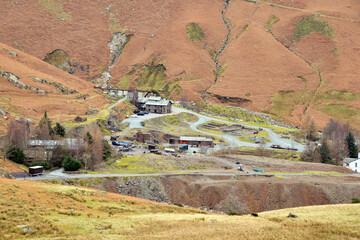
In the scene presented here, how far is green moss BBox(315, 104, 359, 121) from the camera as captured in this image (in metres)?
144

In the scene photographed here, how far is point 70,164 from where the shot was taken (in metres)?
60.7

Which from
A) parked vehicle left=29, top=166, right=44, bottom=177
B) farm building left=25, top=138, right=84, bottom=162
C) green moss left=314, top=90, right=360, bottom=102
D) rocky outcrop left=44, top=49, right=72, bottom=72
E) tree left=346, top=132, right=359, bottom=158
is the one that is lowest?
parked vehicle left=29, top=166, right=44, bottom=177

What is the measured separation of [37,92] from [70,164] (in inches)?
2334

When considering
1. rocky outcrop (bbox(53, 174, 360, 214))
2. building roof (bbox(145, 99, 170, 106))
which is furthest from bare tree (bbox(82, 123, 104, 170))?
building roof (bbox(145, 99, 170, 106))

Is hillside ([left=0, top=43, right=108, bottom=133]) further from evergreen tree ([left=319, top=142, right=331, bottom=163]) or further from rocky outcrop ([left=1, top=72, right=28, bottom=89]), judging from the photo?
evergreen tree ([left=319, top=142, right=331, bottom=163])

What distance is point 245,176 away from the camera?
68.4 meters

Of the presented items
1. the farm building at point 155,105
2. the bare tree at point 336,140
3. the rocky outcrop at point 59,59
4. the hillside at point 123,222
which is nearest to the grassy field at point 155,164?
the hillside at point 123,222

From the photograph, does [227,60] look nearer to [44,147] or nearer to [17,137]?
[44,147]

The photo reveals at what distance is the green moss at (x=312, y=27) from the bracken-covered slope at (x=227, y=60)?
0.50 metres

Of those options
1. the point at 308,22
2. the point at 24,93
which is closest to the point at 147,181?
the point at 24,93

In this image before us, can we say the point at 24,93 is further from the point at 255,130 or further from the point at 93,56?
the point at 93,56

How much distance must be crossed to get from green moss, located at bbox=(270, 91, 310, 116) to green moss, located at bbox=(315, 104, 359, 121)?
826cm

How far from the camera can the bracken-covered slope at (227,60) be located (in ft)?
509

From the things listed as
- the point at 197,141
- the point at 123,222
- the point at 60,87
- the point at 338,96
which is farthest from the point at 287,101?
the point at 123,222
